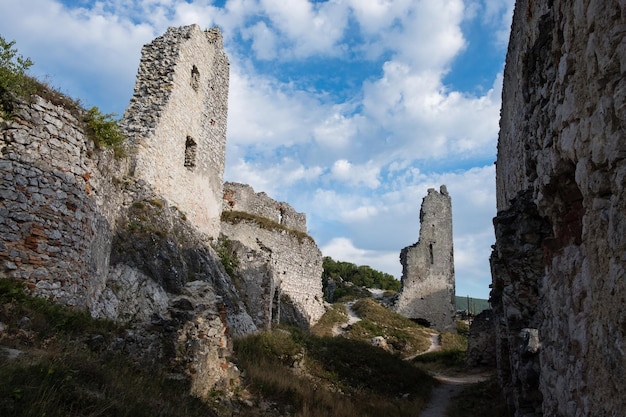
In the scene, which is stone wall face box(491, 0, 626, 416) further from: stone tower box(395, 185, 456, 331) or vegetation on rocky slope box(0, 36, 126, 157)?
stone tower box(395, 185, 456, 331)

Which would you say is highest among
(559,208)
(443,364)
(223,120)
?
(223,120)

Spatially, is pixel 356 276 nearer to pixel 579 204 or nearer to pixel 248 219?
pixel 248 219

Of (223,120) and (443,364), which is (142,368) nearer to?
(223,120)

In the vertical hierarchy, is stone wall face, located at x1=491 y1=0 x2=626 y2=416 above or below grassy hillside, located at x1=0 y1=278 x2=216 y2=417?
above

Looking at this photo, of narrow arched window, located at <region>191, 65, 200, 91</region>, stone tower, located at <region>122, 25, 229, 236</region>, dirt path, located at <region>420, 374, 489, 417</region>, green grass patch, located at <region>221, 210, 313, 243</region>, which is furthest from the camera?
green grass patch, located at <region>221, 210, 313, 243</region>

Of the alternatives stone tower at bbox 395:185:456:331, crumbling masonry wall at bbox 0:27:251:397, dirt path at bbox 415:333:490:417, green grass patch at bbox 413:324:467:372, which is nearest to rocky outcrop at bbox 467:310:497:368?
green grass patch at bbox 413:324:467:372

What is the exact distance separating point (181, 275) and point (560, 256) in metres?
9.08

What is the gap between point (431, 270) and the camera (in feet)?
102

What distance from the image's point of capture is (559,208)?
3756mm

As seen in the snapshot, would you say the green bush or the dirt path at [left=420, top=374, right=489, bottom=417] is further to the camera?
the dirt path at [left=420, top=374, right=489, bottom=417]

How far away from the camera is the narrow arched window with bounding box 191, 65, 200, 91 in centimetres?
1516

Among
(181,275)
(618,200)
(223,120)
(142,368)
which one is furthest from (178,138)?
(618,200)

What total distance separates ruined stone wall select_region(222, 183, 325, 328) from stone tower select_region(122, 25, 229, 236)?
311 centimetres

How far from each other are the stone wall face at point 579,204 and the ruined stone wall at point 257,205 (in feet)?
68.7
